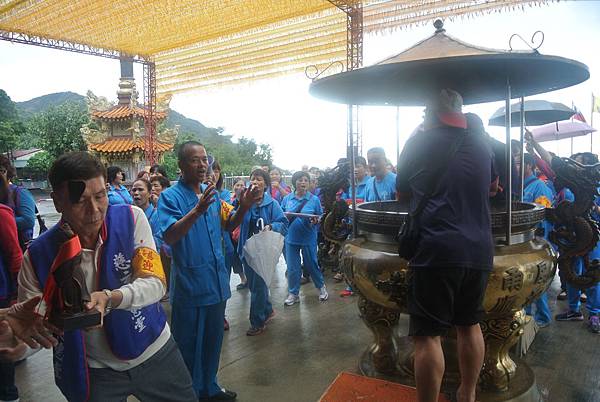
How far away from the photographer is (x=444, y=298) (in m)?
1.98

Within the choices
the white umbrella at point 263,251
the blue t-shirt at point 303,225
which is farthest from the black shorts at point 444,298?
the blue t-shirt at point 303,225

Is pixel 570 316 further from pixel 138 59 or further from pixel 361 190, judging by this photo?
pixel 138 59

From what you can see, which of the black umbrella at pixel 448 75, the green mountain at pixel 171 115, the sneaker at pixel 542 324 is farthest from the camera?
the green mountain at pixel 171 115

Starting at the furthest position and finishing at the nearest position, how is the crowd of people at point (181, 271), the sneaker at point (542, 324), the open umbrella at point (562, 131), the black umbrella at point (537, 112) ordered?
the open umbrella at point (562, 131) < the black umbrella at point (537, 112) < the sneaker at point (542, 324) < the crowd of people at point (181, 271)

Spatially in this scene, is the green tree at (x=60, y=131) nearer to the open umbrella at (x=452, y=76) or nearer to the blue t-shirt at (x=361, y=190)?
the blue t-shirt at (x=361, y=190)

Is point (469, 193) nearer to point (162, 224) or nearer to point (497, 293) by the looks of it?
point (497, 293)

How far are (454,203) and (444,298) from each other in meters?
0.44

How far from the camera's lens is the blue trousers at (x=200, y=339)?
2795mm

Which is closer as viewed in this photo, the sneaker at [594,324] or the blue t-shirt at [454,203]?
the blue t-shirt at [454,203]

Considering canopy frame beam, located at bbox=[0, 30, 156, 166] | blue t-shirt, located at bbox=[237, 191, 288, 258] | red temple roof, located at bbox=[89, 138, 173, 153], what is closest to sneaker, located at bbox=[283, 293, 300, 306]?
blue t-shirt, located at bbox=[237, 191, 288, 258]

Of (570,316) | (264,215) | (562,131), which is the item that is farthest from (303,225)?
(562,131)

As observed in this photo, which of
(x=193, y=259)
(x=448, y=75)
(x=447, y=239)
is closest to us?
(x=447, y=239)

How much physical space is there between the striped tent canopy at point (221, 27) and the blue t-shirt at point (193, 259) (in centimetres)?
773

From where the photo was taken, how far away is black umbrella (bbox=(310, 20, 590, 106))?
2283 millimetres
